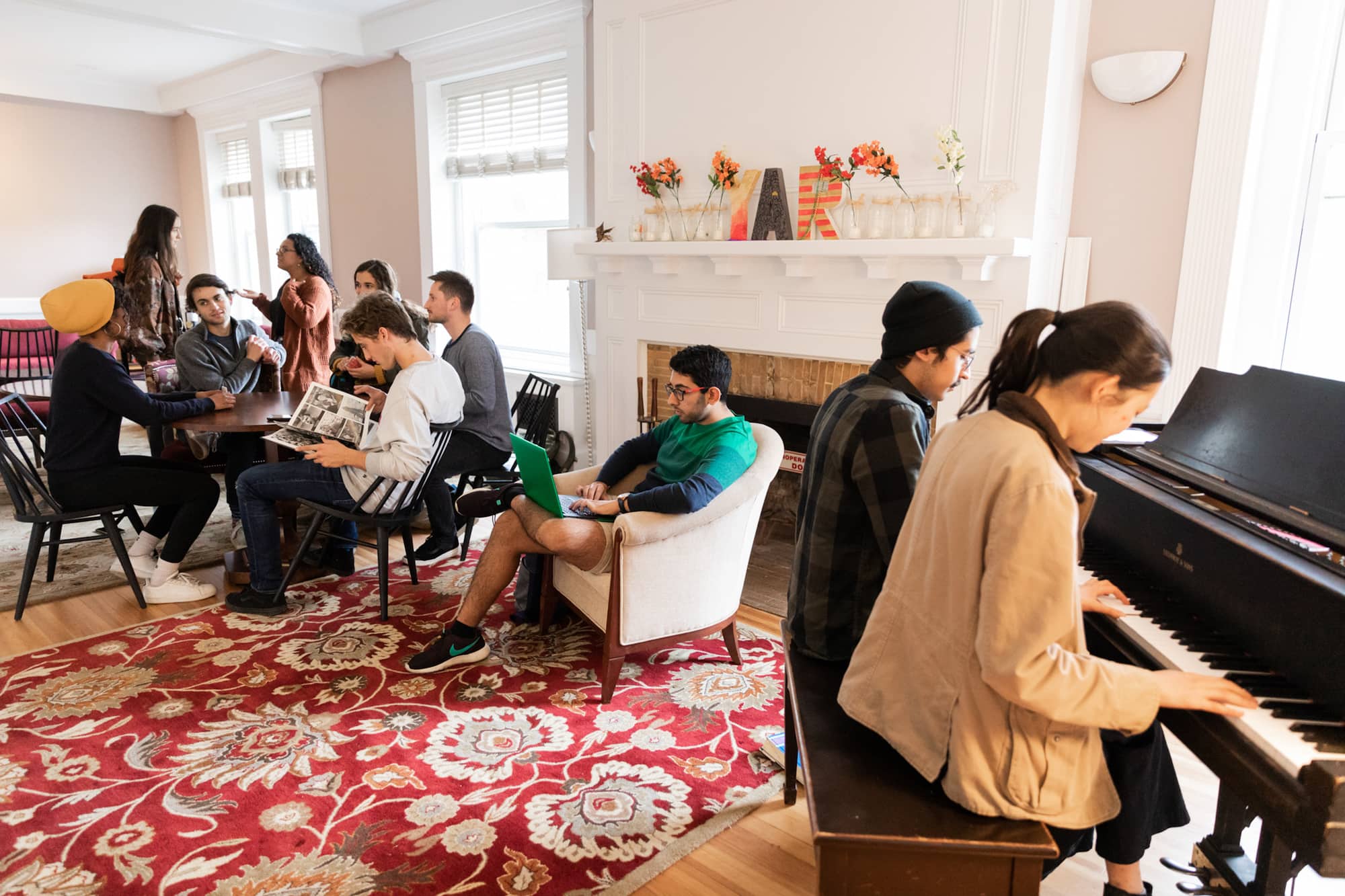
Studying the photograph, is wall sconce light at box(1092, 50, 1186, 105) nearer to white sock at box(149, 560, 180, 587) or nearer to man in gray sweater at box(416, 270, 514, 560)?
man in gray sweater at box(416, 270, 514, 560)

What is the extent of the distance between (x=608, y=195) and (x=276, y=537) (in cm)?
234

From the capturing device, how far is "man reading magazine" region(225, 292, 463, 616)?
10.1 feet

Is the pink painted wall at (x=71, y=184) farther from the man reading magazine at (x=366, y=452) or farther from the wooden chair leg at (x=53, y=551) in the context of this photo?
the man reading magazine at (x=366, y=452)

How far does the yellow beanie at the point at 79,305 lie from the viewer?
310 cm

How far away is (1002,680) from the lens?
1193mm

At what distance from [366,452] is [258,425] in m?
0.53

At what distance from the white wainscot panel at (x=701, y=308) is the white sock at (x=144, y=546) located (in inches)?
97.2

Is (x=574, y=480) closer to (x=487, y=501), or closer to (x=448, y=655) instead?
(x=487, y=501)

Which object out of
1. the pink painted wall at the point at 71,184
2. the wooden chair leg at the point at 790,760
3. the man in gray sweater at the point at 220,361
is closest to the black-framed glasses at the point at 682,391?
the wooden chair leg at the point at 790,760

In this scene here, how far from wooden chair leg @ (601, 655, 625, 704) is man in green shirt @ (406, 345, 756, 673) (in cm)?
28

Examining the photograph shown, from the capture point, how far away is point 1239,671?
1312 millimetres

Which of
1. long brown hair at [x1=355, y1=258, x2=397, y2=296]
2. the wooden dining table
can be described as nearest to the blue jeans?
the wooden dining table

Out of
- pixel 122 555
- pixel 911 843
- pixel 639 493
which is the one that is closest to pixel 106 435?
pixel 122 555

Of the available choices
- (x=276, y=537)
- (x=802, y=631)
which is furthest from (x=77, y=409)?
(x=802, y=631)
